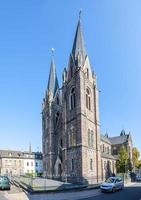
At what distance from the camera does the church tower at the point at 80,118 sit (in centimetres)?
4300

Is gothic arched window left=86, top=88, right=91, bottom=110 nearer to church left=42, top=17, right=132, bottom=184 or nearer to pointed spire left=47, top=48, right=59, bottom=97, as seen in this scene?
church left=42, top=17, right=132, bottom=184

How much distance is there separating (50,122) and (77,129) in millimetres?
15579

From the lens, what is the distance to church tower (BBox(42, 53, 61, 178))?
188 ft

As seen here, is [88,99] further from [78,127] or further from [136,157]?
[136,157]

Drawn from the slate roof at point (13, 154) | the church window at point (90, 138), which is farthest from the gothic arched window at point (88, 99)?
the slate roof at point (13, 154)

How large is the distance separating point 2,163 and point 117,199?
245ft

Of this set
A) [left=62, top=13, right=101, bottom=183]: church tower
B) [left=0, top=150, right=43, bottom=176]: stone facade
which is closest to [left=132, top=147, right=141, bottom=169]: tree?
[left=0, top=150, right=43, bottom=176]: stone facade

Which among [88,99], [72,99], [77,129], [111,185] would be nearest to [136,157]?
[88,99]

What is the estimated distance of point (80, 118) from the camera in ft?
142

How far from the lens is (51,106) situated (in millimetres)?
60125

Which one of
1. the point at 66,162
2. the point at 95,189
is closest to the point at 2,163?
the point at 66,162

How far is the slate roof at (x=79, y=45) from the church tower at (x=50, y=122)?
14.9 meters

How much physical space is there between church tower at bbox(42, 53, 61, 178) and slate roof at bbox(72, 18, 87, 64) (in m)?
14.9

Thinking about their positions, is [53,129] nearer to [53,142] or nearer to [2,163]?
[53,142]
